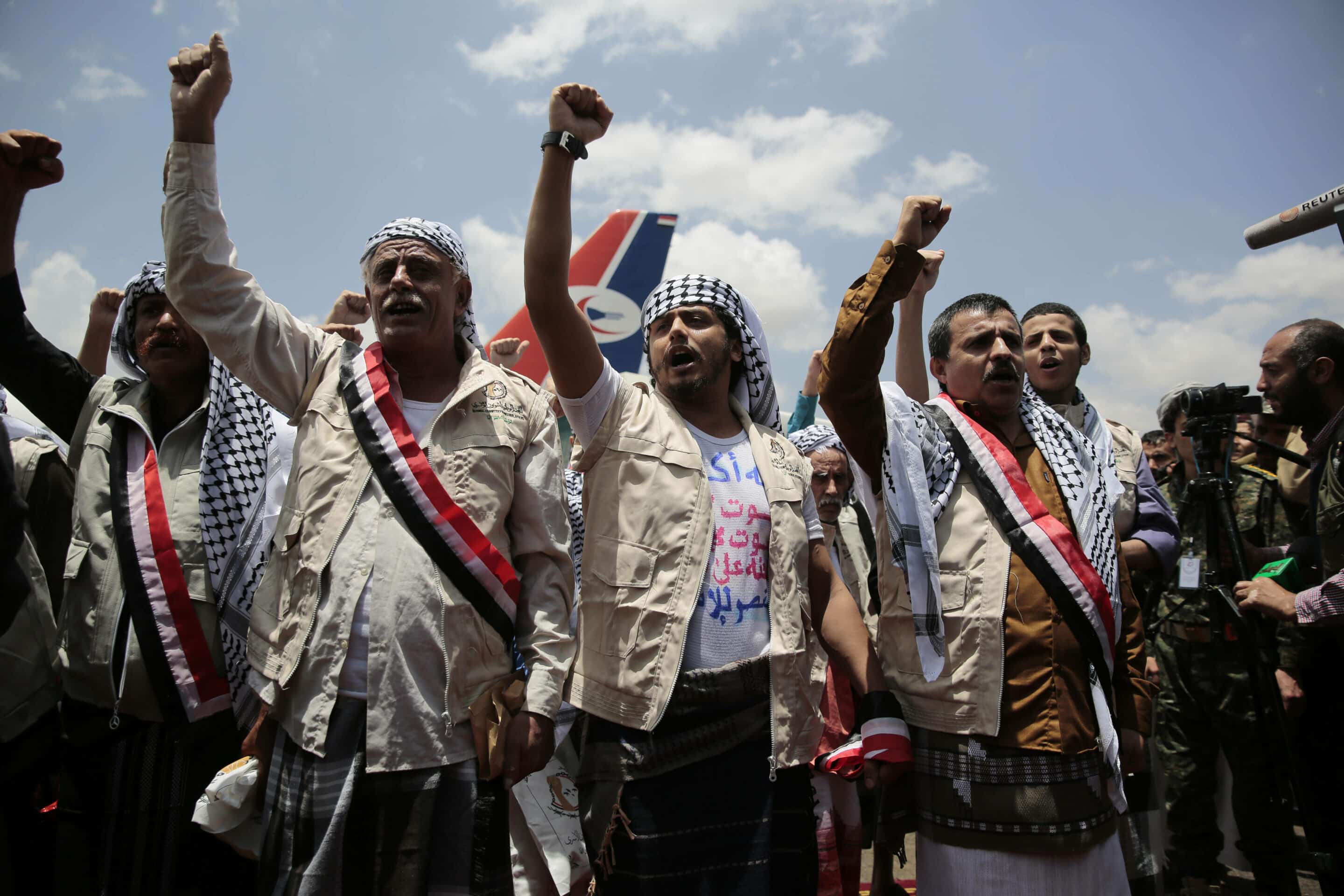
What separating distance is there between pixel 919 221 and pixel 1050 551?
3.14 feet

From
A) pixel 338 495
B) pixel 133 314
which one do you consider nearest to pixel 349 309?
pixel 133 314

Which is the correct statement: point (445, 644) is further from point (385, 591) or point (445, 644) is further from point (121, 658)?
point (121, 658)

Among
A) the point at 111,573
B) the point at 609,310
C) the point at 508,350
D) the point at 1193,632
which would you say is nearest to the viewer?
the point at 111,573

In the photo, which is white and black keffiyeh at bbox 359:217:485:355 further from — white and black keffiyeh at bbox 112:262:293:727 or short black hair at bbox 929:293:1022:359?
short black hair at bbox 929:293:1022:359

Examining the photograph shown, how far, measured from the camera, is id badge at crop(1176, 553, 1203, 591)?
343 centimetres

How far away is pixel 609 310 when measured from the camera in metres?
13.5

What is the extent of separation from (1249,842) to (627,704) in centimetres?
347

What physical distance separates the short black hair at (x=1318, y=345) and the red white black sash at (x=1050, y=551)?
6.36 feet

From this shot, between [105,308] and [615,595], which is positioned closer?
[615,595]

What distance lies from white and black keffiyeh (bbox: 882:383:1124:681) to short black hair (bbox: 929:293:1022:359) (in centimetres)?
Answer: 31

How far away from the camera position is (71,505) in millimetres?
3084

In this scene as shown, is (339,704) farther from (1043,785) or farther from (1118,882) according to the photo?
(1118,882)

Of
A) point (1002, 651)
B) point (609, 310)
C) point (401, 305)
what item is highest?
point (609, 310)

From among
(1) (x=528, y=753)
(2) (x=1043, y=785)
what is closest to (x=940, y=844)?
(2) (x=1043, y=785)
